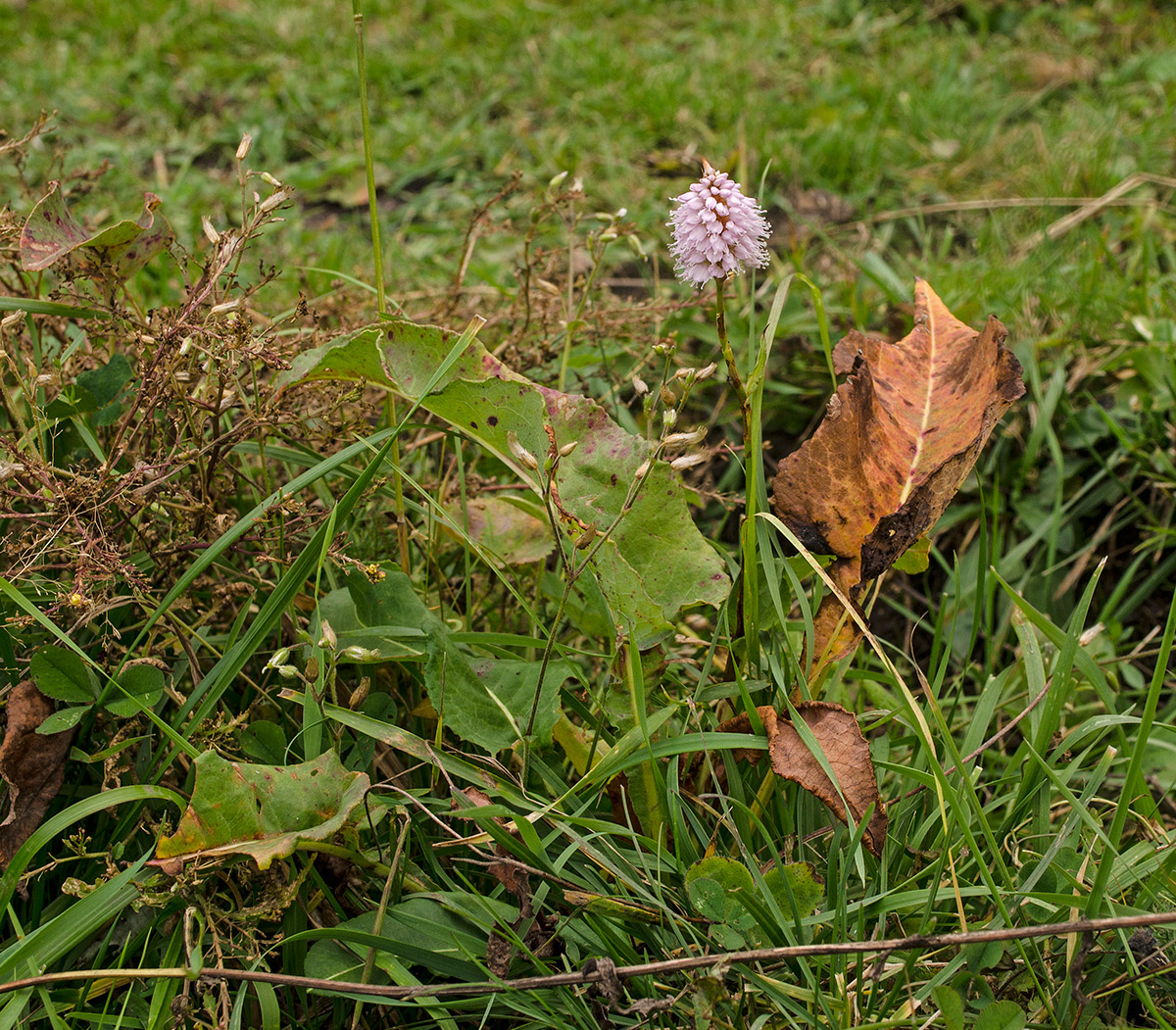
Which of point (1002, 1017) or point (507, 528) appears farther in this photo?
point (507, 528)

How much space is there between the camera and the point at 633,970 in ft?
3.47

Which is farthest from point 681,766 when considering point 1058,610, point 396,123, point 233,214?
point 396,123

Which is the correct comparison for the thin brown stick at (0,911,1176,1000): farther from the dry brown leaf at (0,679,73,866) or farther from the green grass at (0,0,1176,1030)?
the dry brown leaf at (0,679,73,866)

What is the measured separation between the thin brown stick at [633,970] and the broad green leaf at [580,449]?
0.38 meters

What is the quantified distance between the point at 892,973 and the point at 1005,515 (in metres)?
1.20

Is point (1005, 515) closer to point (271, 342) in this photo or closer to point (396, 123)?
point (271, 342)

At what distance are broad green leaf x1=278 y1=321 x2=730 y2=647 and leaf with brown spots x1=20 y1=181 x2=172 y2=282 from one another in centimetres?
34

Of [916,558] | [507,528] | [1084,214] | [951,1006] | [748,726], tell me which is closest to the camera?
[951,1006]

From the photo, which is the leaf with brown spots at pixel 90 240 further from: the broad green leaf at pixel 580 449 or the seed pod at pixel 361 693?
the seed pod at pixel 361 693

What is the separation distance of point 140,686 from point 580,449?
2.11ft

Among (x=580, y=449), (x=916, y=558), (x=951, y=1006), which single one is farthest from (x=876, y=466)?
(x=951, y=1006)

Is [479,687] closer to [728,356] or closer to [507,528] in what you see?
[507,528]

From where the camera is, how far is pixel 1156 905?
1.14m

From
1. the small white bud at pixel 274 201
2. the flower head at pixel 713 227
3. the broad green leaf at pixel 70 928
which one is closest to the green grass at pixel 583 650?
the broad green leaf at pixel 70 928
